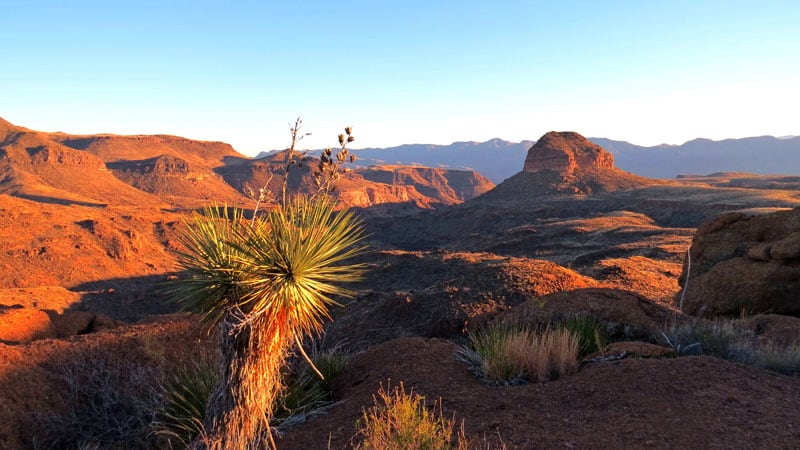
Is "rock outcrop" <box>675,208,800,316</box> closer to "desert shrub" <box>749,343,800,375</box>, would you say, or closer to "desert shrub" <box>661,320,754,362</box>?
"desert shrub" <box>661,320,754,362</box>

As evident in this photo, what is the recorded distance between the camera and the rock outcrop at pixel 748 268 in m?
9.01

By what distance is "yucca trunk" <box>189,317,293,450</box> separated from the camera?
163 inches

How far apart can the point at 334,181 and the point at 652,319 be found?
670 cm

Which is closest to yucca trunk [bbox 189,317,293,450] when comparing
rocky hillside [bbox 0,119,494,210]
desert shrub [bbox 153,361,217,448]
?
desert shrub [bbox 153,361,217,448]

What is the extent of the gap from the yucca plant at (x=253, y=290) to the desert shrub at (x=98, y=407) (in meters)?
1.99

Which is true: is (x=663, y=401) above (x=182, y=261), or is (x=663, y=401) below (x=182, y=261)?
below

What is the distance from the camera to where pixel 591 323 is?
7012mm

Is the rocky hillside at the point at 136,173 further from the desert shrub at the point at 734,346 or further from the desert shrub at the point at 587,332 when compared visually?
the desert shrub at the point at 734,346

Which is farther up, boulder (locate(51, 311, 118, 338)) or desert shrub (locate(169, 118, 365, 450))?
desert shrub (locate(169, 118, 365, 450))

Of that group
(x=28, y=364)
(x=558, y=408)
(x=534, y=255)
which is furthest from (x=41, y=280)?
(x=558, y=408)

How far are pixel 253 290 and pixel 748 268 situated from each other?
9.81 m

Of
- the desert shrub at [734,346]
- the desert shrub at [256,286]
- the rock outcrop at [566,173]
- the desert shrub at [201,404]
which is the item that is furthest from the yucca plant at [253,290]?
the rock outcrop at [566,173]

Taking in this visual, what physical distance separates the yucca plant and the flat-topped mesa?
7450 centimetres

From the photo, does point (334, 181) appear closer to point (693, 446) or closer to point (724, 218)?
point (693, 446)
